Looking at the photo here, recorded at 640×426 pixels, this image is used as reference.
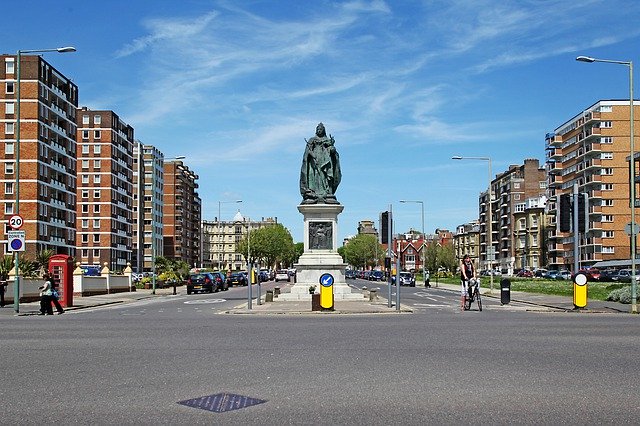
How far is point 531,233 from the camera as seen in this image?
491 ft

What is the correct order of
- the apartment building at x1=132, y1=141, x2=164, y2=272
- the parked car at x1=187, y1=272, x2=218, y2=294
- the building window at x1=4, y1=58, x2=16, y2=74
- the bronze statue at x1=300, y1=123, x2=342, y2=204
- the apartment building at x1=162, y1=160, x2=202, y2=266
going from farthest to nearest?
1. the apartment building at x1=162, y1=160, x2=202, y2=266
2. the apartment building at x1=132, y1=141, x2=164, y2=272
3. the building window at x1=4, y1=58, x2=16, y2=74
4. the parked car at x1=187, y1=272, x2=218, y2=294
5. the bronze statue at x1=300, y1=123, x2=342, y2=204

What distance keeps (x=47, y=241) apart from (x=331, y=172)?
2427 inches

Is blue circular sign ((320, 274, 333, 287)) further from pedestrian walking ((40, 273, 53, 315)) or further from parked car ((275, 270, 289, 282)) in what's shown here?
parked car ((275, 270, 289, 282))

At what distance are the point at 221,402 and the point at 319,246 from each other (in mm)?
32255

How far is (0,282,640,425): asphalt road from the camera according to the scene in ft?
Result: 27.1

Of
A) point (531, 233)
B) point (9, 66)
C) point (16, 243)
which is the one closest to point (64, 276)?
point (16, 243)

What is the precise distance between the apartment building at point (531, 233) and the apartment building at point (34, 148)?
87.1 metres

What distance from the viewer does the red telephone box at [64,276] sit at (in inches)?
1378

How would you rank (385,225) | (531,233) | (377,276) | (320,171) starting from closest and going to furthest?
(385,225), (320,171), (377,276), (531,233)

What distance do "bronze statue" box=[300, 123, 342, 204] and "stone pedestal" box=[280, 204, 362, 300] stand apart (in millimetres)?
1323

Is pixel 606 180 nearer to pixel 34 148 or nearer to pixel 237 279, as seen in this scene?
pixel 237 279

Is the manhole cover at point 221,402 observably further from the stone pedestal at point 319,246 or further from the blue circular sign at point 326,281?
the stone pedestal at point 319,246

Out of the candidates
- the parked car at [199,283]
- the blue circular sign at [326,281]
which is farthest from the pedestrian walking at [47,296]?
the parked car at [199,283]

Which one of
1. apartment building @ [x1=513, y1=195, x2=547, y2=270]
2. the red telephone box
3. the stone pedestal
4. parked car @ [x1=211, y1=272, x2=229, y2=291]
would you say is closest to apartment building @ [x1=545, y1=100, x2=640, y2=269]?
apartment building @ [x1=513, y1=195, x2=547, y2=270]
